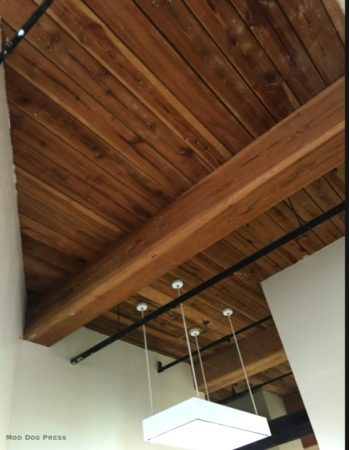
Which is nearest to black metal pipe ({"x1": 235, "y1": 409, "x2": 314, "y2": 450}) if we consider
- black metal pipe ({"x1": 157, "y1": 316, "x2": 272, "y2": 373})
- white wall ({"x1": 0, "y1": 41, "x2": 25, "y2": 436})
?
black metal pipe ({"x1": 157, "y1": 316, "x2": 272, "y2": 373})

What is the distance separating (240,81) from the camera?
223cm

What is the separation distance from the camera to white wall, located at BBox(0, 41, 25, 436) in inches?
88.7

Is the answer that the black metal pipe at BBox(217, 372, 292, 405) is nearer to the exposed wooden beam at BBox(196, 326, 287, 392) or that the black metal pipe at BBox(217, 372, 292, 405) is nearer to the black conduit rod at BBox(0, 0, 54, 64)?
the exposed wooden beam at BBox(196, 326, 287, 392)

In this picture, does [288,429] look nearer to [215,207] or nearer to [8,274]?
[215,207]

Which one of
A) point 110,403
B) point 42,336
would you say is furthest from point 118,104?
point 110,403

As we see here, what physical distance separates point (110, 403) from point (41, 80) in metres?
3.03

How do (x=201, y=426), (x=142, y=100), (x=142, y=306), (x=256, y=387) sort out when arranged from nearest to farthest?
(x=142, y=100)
(x=201, y=426)
(x=142, y=306)
(x=256, y=387)

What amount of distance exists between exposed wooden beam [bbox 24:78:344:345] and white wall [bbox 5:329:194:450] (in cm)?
42

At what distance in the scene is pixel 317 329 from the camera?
3.22m

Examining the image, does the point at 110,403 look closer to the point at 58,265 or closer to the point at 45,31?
the point at 58,265

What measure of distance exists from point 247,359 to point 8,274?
120 inches

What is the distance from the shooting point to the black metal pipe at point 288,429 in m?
4.77

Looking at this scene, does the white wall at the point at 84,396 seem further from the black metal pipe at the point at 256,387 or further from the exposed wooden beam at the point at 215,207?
the black metal pipe at the point at 256,387

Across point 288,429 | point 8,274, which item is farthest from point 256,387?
point 8,274
